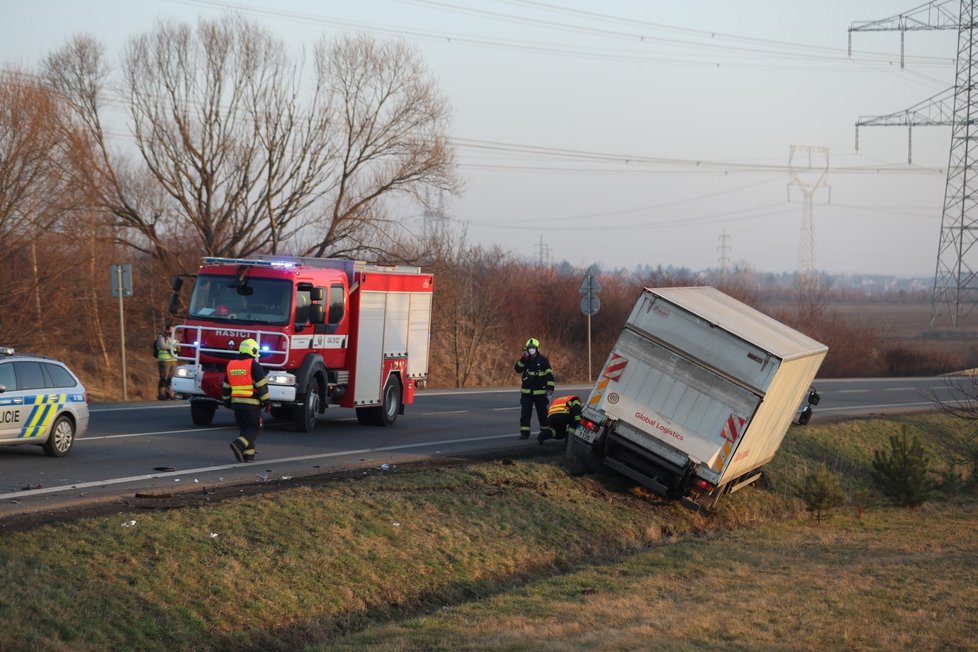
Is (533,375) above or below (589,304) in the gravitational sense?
below

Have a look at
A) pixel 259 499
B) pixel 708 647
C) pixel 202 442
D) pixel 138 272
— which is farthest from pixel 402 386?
pixel 138 272

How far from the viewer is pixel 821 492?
59.3 ft

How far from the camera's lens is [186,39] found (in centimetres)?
3762

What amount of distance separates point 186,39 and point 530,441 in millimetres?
24472

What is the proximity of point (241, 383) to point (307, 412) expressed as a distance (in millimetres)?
3961

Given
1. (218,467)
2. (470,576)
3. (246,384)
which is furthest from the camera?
(246,384)

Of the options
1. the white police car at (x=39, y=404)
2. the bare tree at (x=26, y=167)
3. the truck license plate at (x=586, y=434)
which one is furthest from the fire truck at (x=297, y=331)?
the bare tree at (x=26, y=167)

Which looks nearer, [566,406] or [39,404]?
[39,404]

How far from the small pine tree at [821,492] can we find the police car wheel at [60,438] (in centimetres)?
1177

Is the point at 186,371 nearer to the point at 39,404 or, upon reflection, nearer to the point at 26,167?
the point at 39,404

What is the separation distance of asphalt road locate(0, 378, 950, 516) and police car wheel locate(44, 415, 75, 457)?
144 mm

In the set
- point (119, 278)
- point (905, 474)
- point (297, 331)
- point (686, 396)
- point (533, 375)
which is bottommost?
point (905, 474)

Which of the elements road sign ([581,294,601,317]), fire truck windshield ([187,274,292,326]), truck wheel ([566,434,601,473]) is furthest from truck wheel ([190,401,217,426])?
road sign ([581,294,601,317])

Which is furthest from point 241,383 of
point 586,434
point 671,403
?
point 671,403
